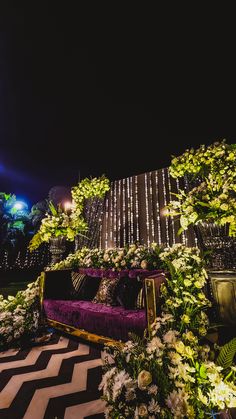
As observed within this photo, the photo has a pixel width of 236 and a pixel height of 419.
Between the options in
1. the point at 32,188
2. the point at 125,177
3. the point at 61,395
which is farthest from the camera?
the point at 32,188

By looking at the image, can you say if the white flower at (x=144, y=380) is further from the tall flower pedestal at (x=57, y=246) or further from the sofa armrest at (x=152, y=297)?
the tall flower pedestal at (x=57, y=246)

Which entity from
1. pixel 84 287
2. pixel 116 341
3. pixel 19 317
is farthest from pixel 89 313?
pixel 19 317

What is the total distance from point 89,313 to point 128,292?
562 millimetres

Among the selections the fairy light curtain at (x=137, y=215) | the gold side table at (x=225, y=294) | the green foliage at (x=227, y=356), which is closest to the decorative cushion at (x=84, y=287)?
the fairy light curtain at (x=137, y=215)

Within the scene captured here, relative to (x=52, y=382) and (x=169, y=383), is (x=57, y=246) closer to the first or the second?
(x=52, y=382)

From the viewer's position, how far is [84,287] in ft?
12.4

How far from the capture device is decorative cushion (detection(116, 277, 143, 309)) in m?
2.92

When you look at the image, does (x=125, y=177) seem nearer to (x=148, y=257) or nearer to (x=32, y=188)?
(x=148, y=257)

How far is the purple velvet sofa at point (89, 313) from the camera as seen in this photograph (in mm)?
2607

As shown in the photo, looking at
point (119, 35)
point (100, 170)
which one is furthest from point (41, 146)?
point (119, 35)

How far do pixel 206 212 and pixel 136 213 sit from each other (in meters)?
3.14

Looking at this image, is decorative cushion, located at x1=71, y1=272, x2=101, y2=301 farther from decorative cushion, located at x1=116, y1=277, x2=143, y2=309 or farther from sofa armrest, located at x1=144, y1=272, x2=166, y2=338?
sofa armrest, located at x1=144, y1=272, x2=166, y2=338

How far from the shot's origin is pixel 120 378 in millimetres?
1355

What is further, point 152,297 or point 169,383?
point 152,297
